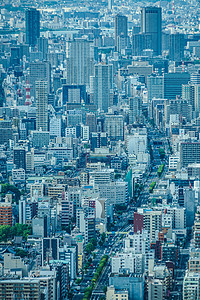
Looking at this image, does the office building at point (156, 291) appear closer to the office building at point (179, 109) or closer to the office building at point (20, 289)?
the office building at point (20, 289)

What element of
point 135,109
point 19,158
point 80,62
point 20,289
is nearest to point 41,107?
point 135,109

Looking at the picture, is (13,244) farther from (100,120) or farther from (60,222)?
(100,120)

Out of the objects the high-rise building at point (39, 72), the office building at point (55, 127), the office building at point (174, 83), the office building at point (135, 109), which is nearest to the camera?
the office building at point (55, 127)

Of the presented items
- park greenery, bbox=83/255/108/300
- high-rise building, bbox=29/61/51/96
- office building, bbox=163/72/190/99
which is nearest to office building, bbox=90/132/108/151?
office building, bbox=163/72/190/99

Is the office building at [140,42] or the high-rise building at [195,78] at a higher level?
Answer: the office building at [140,42]

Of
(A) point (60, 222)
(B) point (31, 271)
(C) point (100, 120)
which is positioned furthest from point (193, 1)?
(B) point (31, 271)

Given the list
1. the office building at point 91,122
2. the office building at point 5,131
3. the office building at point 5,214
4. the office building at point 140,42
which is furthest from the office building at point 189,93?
the office building at point 5,214

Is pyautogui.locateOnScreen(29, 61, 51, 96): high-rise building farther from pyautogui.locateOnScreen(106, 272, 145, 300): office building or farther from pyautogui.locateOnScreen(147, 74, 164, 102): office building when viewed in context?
pyautogui.locateOnScreen(106, 272, 145, 300): office building
